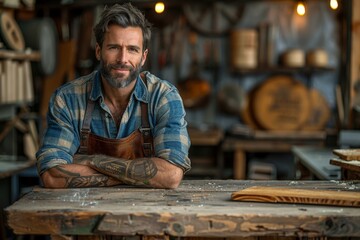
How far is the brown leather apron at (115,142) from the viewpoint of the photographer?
157 inches

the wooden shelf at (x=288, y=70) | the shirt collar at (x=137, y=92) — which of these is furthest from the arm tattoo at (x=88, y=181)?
the wooden shelf at (x=288, y=70)

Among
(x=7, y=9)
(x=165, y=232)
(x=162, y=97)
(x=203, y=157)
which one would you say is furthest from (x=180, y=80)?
(x=165, y=232)

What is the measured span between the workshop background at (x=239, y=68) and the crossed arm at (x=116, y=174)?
5.14m

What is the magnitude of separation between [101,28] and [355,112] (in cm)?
358

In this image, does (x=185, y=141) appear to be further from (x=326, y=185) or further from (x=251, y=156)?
(x=251, y=156)

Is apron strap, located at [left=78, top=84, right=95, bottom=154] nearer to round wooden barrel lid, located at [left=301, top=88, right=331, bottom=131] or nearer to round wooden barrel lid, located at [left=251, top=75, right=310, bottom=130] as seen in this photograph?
round wooden barrel lid, located at [left=251, top=75, right=310, bottom=130]

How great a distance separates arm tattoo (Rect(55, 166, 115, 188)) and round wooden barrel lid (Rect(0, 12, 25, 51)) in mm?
3595

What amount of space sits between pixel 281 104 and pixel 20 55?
430 cm

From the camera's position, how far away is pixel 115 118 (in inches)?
159

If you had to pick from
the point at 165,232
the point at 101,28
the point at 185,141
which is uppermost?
the point at 101,28

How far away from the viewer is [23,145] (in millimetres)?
7234

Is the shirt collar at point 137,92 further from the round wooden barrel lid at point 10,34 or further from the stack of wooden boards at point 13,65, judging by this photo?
the round wooden barrel lid at point 10,34

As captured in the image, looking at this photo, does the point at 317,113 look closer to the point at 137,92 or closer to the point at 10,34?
the point at 10,34

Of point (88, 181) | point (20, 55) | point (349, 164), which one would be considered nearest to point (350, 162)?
point (349, 164)
